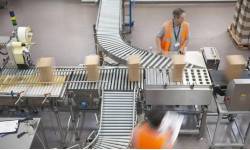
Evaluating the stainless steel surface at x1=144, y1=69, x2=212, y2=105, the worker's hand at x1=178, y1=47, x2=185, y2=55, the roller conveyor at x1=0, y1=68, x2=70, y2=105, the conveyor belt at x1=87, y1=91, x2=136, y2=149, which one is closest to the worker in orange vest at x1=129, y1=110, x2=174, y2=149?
the conveyor belt at x1=87, y1=91, x2=136, y2=149

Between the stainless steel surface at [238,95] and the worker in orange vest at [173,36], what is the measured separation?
3.08 feet

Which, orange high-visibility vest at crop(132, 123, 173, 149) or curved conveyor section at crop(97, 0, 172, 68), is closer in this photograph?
orange high-visibility vest at crop(132, 123, 173, 149)

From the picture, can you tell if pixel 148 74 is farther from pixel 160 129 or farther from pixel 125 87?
pixel 160 129

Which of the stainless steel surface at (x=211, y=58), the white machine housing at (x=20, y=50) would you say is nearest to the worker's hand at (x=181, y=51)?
the stainless steel surface at (x=211, y=58)

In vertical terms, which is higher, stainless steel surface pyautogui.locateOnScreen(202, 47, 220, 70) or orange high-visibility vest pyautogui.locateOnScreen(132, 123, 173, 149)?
stainless steel surface pyautogui.locateOnScreen(202, 47, 220, 70)

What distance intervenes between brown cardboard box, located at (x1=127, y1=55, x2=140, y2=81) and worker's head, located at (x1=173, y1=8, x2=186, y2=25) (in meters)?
Result: 0.90

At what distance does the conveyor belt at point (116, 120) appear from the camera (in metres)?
3.19

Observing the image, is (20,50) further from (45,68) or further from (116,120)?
(116,120)

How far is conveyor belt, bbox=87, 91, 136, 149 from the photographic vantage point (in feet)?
10.5

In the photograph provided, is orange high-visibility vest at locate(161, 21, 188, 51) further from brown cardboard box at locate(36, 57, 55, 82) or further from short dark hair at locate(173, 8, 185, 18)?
brown cardboard box at locate(36, 57, 55, 82)

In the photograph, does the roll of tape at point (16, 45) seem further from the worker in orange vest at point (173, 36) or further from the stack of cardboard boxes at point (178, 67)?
the stack of cardboard boxes at point (178, 67)

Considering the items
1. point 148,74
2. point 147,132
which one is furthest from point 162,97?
point 147,132

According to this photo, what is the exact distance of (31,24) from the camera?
7.48 metres

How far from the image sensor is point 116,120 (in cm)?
341
